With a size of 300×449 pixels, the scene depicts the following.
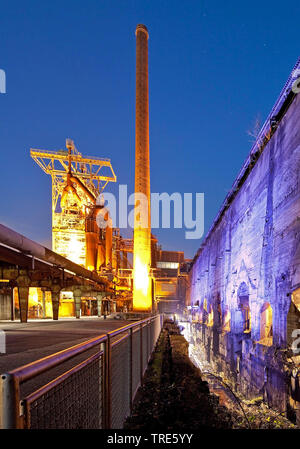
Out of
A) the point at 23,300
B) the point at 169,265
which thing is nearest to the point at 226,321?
the point at 23,300

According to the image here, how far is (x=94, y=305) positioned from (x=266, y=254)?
30.0 m

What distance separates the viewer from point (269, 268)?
1106 centimetres

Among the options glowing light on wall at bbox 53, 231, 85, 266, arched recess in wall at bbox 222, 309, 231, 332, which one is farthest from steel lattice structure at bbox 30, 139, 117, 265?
arched recess in wall at bbox 222, 309, 231, 332

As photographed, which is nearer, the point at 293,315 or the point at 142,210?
the point at 293,315

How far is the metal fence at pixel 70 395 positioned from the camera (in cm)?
126

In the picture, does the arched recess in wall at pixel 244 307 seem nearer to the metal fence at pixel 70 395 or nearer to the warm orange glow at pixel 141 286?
the metal fence at pixel 70 395

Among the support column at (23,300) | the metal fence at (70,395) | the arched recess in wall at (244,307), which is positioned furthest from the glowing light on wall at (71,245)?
the metal fence at (70,395)

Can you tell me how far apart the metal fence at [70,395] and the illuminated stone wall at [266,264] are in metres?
7.40

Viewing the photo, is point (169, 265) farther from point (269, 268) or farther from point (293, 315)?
point (293, 315)

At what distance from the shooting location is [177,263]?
65.5 meters

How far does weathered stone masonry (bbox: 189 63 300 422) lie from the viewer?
9133 millimetres

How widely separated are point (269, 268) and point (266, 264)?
0.40 metres
